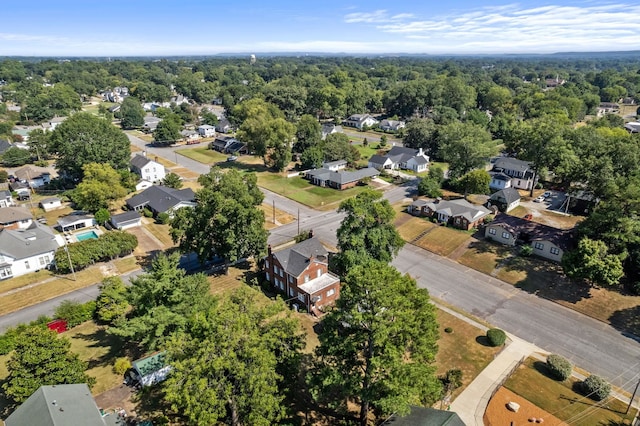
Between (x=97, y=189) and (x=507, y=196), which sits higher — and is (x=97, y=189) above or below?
above

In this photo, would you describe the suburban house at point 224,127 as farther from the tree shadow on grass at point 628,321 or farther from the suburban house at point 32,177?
the tree shadow on grass at point 628,321

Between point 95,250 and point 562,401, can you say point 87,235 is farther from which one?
point 562,401

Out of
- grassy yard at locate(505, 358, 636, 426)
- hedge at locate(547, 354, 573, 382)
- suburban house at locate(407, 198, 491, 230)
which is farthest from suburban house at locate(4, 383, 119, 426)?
suburban house at locate(407, 198, 491, 230)

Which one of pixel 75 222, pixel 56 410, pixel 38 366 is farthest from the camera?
pixel 75 222

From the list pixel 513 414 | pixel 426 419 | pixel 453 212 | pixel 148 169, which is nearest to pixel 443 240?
pixel 453 212

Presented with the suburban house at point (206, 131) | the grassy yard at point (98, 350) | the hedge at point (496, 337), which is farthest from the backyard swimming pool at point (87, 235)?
the suburban house at point (206, 131)

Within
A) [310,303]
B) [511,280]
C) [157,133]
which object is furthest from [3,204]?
[511,280]

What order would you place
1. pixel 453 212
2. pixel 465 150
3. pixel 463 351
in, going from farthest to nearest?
pixel 465 150, pixel 453 212, pixel 463 351

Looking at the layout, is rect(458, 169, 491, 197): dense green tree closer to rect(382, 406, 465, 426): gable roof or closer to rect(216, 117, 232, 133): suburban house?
rect(382, 406, 465, 426): gable roof
